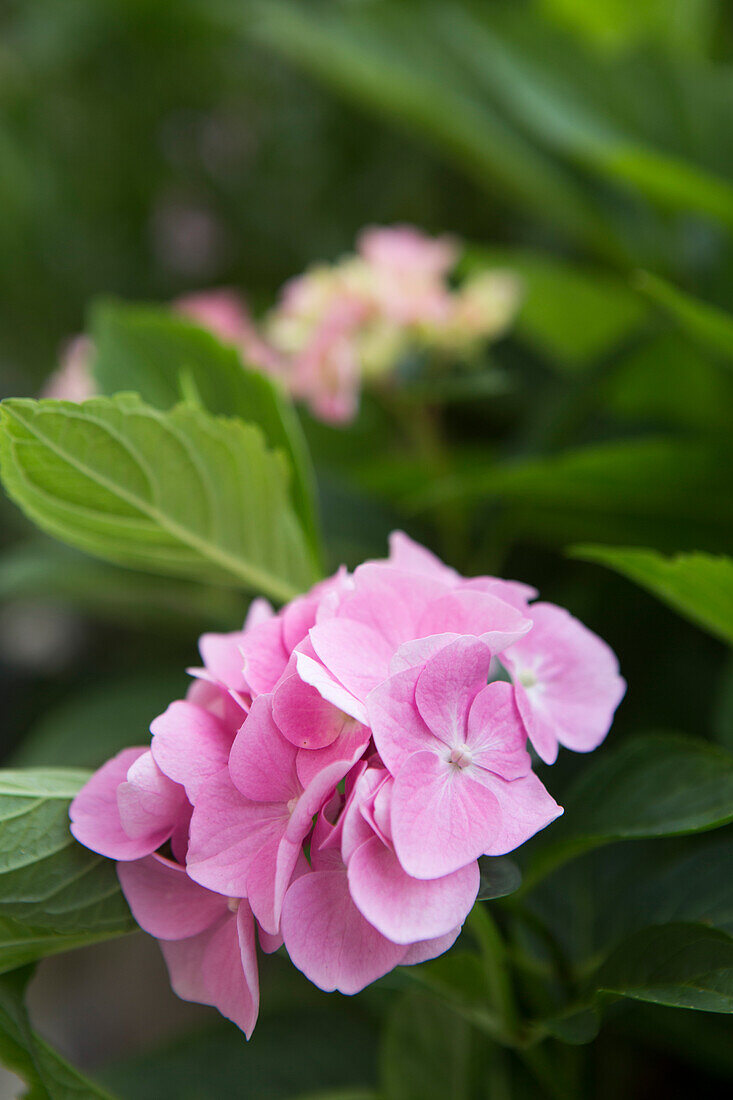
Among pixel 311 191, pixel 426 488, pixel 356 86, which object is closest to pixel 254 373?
pixel 426 488

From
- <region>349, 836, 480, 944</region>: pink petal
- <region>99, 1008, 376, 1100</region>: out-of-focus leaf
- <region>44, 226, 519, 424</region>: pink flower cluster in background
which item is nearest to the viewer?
<region>349, 836, 480, 944</region>: pink petal

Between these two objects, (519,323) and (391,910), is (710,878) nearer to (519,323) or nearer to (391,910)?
(391,910)

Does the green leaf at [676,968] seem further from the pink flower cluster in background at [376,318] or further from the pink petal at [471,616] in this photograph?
the pink flower cluster in background at [376,318]

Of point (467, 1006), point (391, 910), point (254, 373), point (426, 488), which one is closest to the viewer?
point (391, 910)

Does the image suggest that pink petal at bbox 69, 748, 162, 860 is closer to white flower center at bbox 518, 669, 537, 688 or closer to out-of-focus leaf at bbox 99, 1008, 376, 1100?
white flower center at bbox 518, 669, 537, 688

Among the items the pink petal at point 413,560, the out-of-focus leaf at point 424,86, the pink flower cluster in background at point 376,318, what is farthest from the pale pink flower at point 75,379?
the pink petal at point 413,560

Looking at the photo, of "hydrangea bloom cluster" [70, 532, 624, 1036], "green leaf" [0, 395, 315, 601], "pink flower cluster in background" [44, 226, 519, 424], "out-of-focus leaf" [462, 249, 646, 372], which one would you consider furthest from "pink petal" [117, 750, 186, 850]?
"out-of-focus leaf" [462, 249, 646, 372]

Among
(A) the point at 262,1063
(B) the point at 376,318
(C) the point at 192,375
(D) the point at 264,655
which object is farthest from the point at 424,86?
(A) the point at 262,1063
